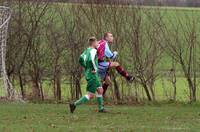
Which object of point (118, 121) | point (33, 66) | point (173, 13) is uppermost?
point (173, 13)

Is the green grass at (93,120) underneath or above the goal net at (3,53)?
underneath

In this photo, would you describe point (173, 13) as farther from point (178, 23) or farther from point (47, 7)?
point (47, 7)

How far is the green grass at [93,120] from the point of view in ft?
40.2

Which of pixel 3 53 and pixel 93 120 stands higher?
pixel 3 53

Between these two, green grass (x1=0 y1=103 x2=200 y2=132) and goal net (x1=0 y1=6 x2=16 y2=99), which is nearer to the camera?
green grass (x1=0 y1=103 x2=200 y2=132)

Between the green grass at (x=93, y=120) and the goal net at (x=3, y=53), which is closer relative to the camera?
the green grass at (x=93, y=120)

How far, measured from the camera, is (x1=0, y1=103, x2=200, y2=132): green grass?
12242mm

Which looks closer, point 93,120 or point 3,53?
point 93,120

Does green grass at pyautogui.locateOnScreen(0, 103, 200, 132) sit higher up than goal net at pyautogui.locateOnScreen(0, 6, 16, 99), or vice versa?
goal net at pyautogui.locateOnScreen(0, 6, 16, 99)

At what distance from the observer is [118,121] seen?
1347 centimetres

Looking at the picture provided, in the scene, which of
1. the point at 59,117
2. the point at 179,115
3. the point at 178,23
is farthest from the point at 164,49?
the point at 59,117

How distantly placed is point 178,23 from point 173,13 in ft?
2.23

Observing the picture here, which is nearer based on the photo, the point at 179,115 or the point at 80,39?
the point at 179,115

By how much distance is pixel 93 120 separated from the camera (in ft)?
44.5
